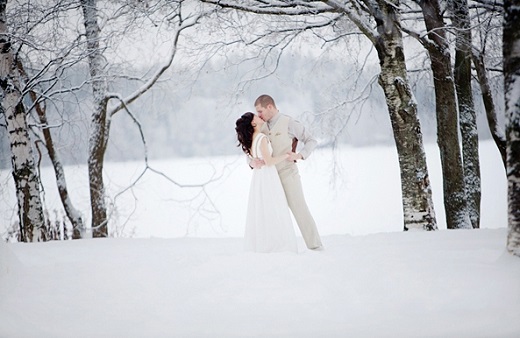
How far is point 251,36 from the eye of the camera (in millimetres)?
9008

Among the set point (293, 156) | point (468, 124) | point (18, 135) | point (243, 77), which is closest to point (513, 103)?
point (293, 156)

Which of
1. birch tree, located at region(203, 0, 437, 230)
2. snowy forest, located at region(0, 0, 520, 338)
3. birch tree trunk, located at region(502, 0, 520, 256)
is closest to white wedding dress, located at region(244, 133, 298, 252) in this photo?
snowy forest, located at region(0, 0, 520, 338)

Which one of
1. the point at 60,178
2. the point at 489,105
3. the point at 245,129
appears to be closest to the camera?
the point at 245,129

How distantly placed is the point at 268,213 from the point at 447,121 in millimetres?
4528

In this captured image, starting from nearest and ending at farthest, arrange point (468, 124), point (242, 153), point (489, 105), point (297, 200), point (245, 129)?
point (245, 129)
point (297, 200)
point (242, 153)
point (489, 105)
point (468, 124)

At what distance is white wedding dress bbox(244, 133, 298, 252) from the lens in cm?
623

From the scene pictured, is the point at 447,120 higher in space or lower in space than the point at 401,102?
lower

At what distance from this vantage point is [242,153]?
821 centimetres

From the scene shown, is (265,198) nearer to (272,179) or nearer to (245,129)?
(272,179)

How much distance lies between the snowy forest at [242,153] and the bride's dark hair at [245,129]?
4.66ft

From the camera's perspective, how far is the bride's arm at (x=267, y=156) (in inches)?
244

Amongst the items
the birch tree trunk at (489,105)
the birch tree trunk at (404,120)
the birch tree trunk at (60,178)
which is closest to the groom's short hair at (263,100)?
the birch tree trunk at (404,120)

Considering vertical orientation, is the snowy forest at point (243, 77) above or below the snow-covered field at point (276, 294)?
above

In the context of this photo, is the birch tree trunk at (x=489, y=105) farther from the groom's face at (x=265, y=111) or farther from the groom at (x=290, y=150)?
the groom's face at (x=265, y=111)
